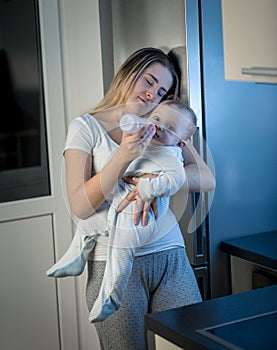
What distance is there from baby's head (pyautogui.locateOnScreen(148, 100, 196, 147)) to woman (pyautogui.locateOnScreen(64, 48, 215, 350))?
0.05 metres

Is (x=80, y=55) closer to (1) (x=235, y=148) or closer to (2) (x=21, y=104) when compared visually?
(2) (x=21, y=104)

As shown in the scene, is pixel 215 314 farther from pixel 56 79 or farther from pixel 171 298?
pixel 56 79

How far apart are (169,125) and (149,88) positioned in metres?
0.17

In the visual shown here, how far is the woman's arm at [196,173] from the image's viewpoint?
207 centimetres

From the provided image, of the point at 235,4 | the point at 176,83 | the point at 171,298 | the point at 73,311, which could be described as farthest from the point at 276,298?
the point at 73,311

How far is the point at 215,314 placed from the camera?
4.79ft

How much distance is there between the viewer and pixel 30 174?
275 cm

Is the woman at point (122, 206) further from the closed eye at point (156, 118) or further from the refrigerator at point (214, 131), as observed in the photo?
the refrigerator at point (214, 131)

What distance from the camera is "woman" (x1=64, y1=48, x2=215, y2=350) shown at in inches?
73.7

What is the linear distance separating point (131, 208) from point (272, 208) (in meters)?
0.74

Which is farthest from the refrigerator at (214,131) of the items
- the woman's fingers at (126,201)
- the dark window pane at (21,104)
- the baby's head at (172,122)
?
the dark window pane at (21,104)

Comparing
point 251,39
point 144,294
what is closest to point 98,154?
point 144,294

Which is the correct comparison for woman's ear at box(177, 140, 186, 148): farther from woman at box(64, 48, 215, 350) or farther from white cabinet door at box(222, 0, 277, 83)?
white cabinet door at box(222, 0, 277, 83)

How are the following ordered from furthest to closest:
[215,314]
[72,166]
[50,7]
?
[50,7] → [72,166] → [215,314]
